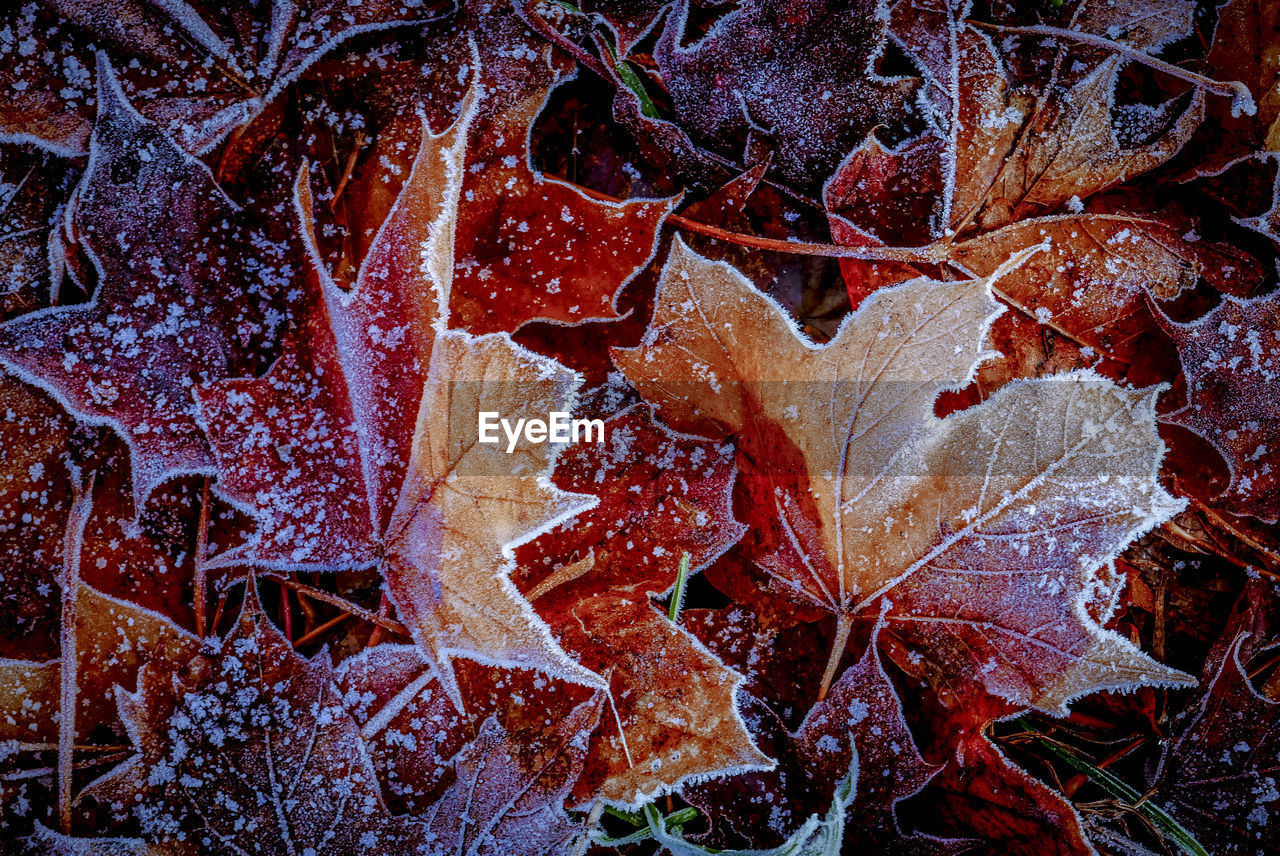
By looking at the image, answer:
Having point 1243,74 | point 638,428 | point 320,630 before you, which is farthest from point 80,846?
point 1243,74

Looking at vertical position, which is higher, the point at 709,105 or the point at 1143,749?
the point at 709,105

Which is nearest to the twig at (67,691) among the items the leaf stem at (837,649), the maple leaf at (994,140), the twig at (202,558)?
the twig at (202,558)

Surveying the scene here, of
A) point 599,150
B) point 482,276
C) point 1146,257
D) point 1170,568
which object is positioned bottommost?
point 1170,568

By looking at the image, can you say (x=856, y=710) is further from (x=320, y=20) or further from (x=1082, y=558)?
(x=320, y=20)

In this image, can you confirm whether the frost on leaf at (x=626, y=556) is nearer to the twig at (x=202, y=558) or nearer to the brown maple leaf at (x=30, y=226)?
the twig at (x=202, y=558)

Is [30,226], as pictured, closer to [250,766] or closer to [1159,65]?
[250,766]

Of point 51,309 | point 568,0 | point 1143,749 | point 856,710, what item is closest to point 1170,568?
point 1143,749
